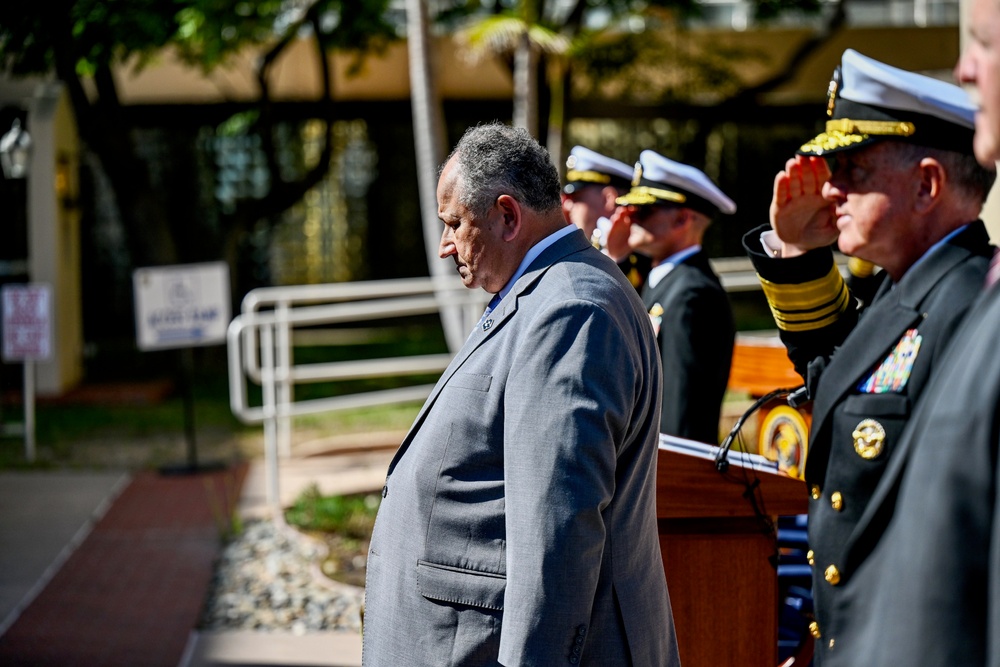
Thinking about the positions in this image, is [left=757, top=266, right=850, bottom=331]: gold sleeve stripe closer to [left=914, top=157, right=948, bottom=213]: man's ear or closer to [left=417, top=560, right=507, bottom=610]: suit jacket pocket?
[left=914, top=157, right=948, bottom=213]: man's ear

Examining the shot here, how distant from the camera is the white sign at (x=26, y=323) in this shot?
9.71 meters

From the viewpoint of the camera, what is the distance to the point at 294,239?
1730 centimetres

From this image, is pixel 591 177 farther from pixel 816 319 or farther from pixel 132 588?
pixel 132 588

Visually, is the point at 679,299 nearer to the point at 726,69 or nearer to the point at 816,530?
the point at 816,530

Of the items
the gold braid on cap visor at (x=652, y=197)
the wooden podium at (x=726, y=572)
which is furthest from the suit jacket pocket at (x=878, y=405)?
the gold braid on cap visor at (x=652, y=197)

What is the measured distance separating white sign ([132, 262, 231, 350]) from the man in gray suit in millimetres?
7025

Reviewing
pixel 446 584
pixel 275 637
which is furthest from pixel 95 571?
pixel 446 584

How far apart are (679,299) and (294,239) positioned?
46.3ft

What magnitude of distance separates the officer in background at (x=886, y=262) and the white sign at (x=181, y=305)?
25.1 feet

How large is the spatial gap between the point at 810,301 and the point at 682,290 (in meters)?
1.25

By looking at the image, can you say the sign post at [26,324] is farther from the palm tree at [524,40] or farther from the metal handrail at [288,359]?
the palm tree at [524,40]

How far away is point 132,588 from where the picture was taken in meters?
6.07

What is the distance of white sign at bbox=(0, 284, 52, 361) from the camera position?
971cm

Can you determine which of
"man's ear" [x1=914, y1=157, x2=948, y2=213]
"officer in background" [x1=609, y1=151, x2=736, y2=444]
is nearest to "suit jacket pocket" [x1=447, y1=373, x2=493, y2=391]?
"man's ear" [x1=914, y1=157, x2=948, y2=213]
